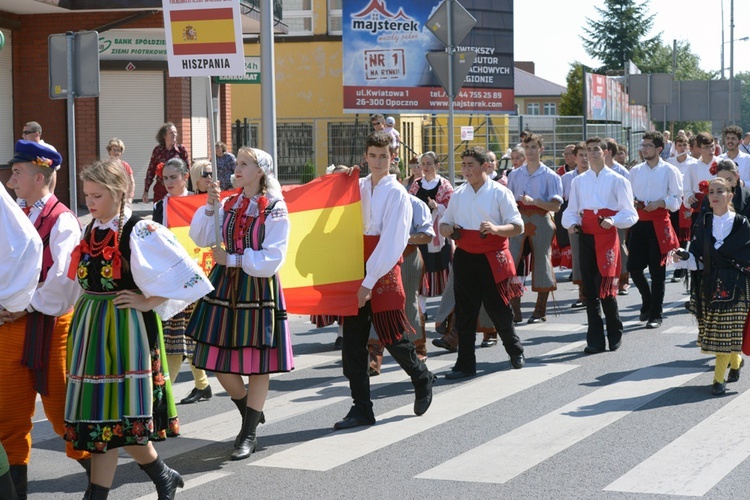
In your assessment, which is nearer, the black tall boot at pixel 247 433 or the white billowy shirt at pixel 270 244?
the white billowy shirt at pixel 270 244

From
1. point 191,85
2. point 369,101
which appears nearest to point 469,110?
point 369,101

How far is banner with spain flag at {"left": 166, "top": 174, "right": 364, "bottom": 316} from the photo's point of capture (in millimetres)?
8398

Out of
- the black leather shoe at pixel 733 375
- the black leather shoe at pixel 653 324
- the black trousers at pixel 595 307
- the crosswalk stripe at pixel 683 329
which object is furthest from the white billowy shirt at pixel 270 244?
the black leather shoe at pixel 653 324

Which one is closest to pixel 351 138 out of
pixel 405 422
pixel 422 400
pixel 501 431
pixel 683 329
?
pixel 683 329

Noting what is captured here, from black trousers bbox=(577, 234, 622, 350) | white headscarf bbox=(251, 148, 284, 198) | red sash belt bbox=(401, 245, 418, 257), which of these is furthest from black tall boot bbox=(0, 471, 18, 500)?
black trousers bbox=(577, 234, 622, 350)

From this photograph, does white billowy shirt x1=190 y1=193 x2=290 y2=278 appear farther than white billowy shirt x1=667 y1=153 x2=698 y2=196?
No

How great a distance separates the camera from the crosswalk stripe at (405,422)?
734 centimetres

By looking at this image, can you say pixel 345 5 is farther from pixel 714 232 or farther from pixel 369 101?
pixel 714 232

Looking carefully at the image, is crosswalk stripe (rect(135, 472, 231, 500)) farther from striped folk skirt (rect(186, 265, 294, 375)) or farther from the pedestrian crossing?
striped folk skirt (rect(186, 265, 294, 375))

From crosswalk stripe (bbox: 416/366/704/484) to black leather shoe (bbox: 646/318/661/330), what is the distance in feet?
8.48

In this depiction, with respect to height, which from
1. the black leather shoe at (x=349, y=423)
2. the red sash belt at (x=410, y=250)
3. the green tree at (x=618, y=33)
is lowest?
the black leather shoe at (x=349, y=423)

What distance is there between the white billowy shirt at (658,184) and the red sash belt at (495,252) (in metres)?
4.06

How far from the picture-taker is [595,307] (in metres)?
11.3

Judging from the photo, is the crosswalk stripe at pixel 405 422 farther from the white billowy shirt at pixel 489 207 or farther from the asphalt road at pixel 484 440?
the white billowy shirt at pixel 489 207
